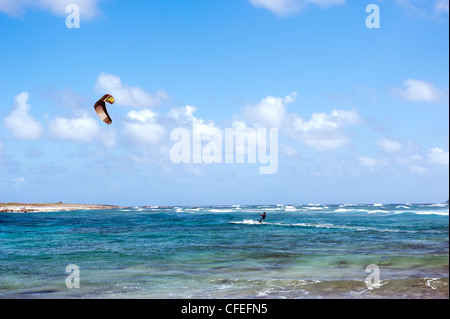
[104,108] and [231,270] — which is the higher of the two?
[104,108]

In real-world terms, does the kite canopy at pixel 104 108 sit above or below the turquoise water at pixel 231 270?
above

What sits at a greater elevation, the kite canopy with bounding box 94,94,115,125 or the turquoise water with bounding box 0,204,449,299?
the kite canopy with bounding box 94,94,115,125

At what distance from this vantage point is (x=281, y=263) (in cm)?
1742

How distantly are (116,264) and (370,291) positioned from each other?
37.6 ft

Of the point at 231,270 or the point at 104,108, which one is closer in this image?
the point at 104,108
